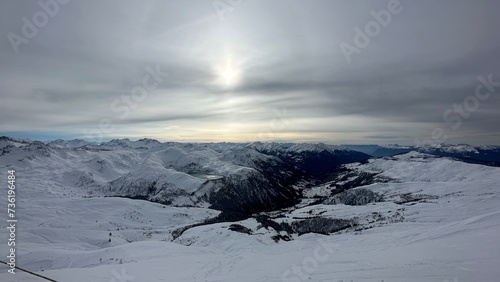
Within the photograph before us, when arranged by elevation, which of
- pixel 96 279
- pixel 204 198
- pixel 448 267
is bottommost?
pixel 204 198

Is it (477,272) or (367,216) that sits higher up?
(477,272)

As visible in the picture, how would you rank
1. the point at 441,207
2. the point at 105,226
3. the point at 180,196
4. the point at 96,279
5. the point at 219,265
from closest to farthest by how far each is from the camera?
1. the point at 96,279
2. the point at 219,265
3. the point at 441,207
4. the point at 105,226
5. the point at 180,196

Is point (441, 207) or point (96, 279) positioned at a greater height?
point (96, 279)

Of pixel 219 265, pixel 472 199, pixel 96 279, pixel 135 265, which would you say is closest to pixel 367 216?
pixel 472 199

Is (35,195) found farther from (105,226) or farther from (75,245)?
(75,245)

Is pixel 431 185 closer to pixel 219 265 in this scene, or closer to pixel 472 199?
pixel 472 199

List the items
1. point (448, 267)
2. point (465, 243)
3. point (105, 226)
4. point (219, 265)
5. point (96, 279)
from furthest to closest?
point (105, 226), point (219, 265), point (465, 243), point (96, 279), point (448, 267)

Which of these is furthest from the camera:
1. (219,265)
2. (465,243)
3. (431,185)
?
(431,185)

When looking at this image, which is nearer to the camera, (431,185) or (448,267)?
(448,267)

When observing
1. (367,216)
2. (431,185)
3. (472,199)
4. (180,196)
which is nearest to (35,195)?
(180,196)
